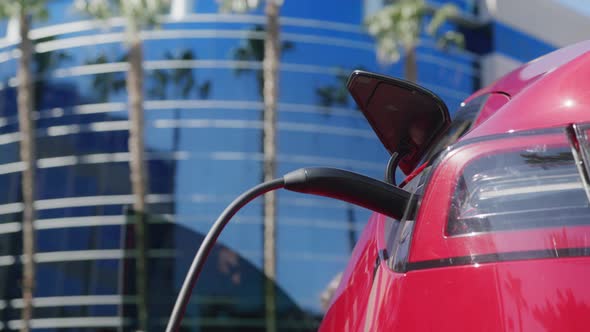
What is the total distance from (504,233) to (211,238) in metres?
0.62

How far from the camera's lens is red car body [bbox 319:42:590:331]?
37.4 inches

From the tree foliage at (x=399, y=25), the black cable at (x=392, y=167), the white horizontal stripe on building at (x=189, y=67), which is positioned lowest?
the black cable at (x=392, y=167)

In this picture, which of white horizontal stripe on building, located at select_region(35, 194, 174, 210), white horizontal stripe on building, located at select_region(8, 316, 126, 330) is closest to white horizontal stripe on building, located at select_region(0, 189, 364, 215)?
white horizontal stripe on building, located at select_region(35, 194, 174, 210)

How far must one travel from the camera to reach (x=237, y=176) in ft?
72.3

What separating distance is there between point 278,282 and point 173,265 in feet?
9.83

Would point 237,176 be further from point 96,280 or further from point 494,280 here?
point 494,280

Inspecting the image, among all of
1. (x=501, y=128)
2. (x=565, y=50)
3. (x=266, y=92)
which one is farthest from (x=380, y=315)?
(x=266, y=92)

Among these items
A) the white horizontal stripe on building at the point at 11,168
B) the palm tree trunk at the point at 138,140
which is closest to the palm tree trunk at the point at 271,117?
the palm tree trunk at the point at 138,140

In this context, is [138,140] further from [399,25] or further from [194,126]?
[399,25]

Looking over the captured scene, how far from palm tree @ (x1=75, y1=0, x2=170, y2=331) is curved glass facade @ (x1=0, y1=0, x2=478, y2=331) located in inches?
34.2

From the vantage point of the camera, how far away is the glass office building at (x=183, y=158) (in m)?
21.9

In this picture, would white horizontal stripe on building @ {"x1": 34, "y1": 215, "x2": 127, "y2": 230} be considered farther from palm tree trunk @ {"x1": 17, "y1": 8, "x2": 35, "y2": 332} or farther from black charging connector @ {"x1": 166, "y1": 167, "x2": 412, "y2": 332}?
Answer: black charging connector @ {"x1": 166, "y1": 167, "x2": 412, "y2": 332}

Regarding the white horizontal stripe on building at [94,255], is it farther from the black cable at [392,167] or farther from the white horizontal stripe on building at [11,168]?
the black cable at [392,167]

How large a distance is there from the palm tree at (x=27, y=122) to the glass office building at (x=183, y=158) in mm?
1401
